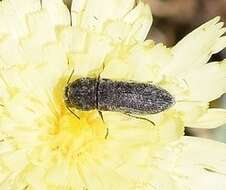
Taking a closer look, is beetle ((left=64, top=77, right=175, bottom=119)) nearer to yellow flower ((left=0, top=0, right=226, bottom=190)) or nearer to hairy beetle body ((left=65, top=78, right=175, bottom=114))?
hairy beetle body ((left=65, top=78, right=175, bottom=114))

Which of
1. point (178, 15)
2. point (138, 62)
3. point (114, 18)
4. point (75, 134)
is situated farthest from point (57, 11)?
point (178, 15)

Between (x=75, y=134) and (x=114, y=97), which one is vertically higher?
(x=114, y=97)

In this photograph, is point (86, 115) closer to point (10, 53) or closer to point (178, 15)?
point (10, 53)

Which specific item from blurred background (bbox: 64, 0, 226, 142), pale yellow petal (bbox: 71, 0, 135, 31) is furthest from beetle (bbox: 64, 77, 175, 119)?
blurred background (bbox: 64, 0, 226, 142)

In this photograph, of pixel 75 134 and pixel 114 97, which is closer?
pixel 114 97

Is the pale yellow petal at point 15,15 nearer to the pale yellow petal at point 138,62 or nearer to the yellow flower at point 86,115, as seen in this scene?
the yellow flower at point 86,115

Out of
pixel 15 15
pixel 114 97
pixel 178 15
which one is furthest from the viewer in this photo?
pixel 178 15

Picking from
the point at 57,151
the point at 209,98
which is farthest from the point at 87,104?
the point at 209,98
